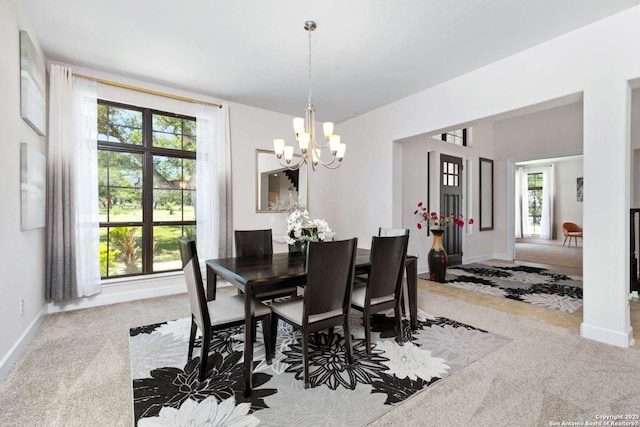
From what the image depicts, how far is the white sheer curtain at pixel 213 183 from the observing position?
418 cm

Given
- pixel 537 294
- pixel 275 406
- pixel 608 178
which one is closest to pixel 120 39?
pixel 275 406

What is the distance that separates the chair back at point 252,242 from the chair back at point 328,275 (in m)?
1.30

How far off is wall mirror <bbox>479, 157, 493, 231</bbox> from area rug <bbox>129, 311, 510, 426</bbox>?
4.51 metres

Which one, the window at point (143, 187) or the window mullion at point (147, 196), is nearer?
the window at point (143, 187)

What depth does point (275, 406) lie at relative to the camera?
1.73 metres

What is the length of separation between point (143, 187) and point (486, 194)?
6741mm

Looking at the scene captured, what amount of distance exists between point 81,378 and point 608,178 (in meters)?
4.32

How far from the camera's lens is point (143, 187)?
393 cm

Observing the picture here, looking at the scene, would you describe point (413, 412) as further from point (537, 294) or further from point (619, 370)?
point (537, 294)

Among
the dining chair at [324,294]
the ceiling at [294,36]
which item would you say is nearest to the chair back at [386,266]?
the dining chair at [324,294]

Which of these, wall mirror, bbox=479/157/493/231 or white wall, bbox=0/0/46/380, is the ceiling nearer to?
white wall, bbox=0/0/46/380

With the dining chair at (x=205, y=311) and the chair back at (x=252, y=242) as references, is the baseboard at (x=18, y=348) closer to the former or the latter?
the dining chair at (x=205, y=311)

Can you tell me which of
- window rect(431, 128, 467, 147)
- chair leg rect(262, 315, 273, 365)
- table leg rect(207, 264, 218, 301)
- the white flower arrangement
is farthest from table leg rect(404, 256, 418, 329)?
window rect(431, 128, 467, 147)

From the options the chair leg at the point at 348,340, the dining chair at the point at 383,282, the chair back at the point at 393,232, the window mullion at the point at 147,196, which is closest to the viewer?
the chair leg at the point at 348,340
